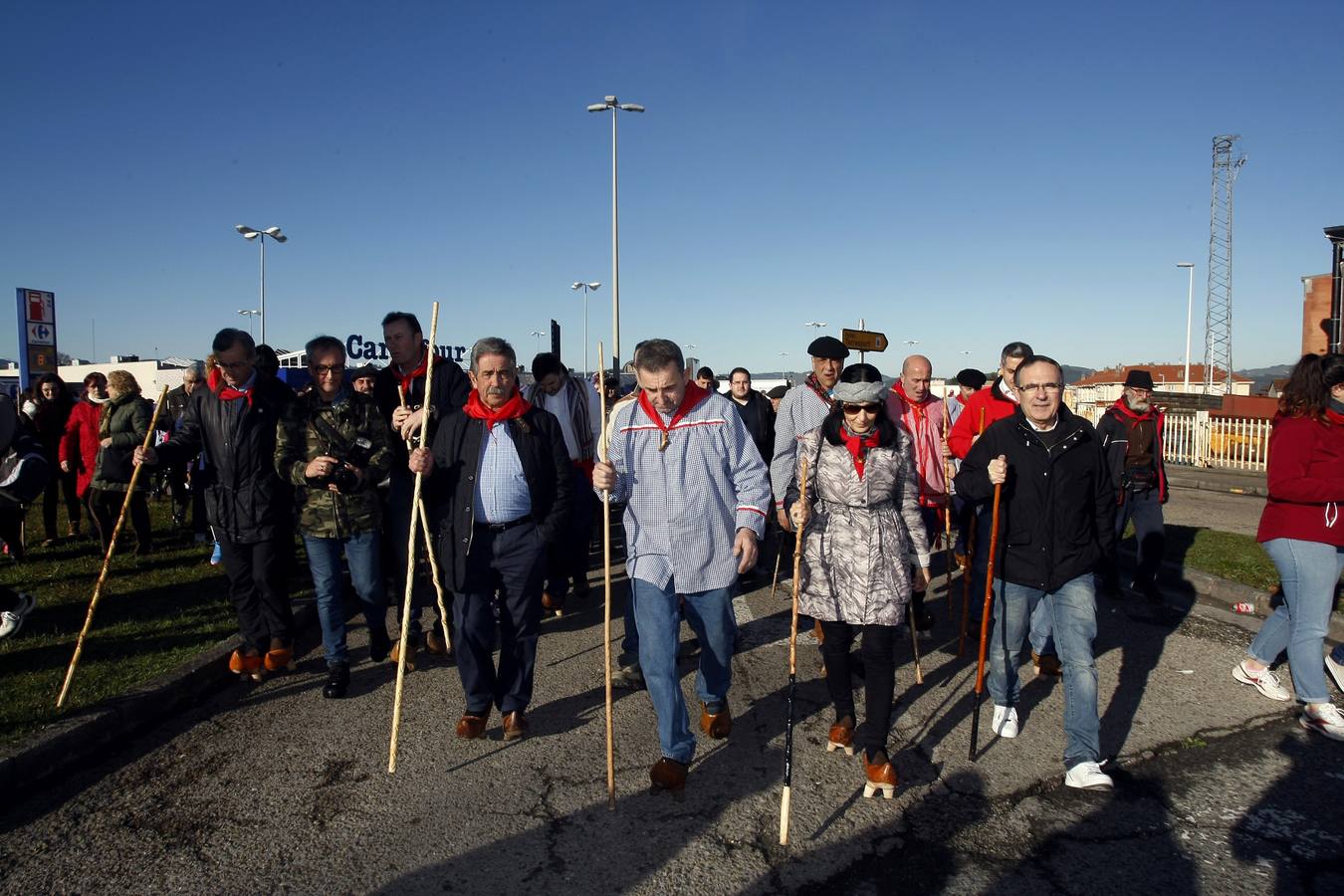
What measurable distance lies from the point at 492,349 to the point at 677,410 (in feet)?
3.45

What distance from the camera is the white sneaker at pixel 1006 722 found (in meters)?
4.58

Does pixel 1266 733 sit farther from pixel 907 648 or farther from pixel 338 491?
pixel 338 491

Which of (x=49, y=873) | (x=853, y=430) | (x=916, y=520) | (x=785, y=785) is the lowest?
(x=49, y=873)

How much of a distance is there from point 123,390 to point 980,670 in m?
7.91

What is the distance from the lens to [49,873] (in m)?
3.33

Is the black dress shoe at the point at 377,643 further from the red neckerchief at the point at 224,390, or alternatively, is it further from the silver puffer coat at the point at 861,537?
the silver puffer coat at the point at 861,537

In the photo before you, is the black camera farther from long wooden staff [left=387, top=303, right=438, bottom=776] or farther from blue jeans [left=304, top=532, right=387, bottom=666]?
long wooden staff [left=387, top=303, right=438, bottom=776]

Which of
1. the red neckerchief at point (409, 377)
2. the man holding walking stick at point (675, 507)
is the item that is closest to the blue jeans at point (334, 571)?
the red neckerchief at point (409, 377)

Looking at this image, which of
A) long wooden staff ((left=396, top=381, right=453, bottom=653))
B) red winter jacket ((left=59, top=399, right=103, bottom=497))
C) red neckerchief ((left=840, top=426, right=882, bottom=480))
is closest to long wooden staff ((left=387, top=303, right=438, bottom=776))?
long wooden staff ((left=396, top=381, right=453, bottom=653))

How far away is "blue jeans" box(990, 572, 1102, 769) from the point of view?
4.04 meters

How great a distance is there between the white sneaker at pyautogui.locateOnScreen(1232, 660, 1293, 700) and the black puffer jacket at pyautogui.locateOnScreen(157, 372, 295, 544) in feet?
19.7

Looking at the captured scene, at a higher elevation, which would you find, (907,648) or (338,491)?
(338,491)

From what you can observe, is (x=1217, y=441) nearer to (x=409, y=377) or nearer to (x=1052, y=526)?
(x=1052, y=526)

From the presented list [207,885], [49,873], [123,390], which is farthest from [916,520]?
[123,390]
